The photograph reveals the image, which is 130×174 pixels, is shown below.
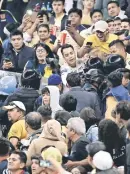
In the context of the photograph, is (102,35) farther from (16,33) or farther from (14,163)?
(14,163)

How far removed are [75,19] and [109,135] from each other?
7.37 meters

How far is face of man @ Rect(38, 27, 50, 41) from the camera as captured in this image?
21456 millimetres

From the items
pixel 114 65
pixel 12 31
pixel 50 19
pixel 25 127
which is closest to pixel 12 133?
pixel 25 127

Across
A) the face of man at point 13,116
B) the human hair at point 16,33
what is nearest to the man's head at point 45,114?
the face of man at point 13,116

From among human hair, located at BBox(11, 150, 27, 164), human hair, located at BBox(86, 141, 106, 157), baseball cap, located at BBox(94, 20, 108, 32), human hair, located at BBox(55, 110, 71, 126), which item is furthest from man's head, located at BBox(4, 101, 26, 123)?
baseball cap, located at BBox(94, 20, 108, 32)

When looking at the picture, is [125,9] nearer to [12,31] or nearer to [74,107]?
[12,31]

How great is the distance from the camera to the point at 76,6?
24.1 m

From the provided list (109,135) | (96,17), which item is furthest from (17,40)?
(109,135)

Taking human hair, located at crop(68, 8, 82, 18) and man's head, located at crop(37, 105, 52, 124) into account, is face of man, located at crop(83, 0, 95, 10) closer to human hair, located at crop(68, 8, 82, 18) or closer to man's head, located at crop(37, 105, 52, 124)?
human hair, located at crop(68, 8, 82, 18)

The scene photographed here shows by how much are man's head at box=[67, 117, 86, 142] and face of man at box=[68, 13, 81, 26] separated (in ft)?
21.7

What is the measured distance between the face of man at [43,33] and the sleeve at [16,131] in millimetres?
4818

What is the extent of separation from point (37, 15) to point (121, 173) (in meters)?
8.91

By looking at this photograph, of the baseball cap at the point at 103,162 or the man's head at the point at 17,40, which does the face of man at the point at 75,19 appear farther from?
the baseball cap at the point at 103,162

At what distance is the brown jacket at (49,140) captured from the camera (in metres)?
15.5
